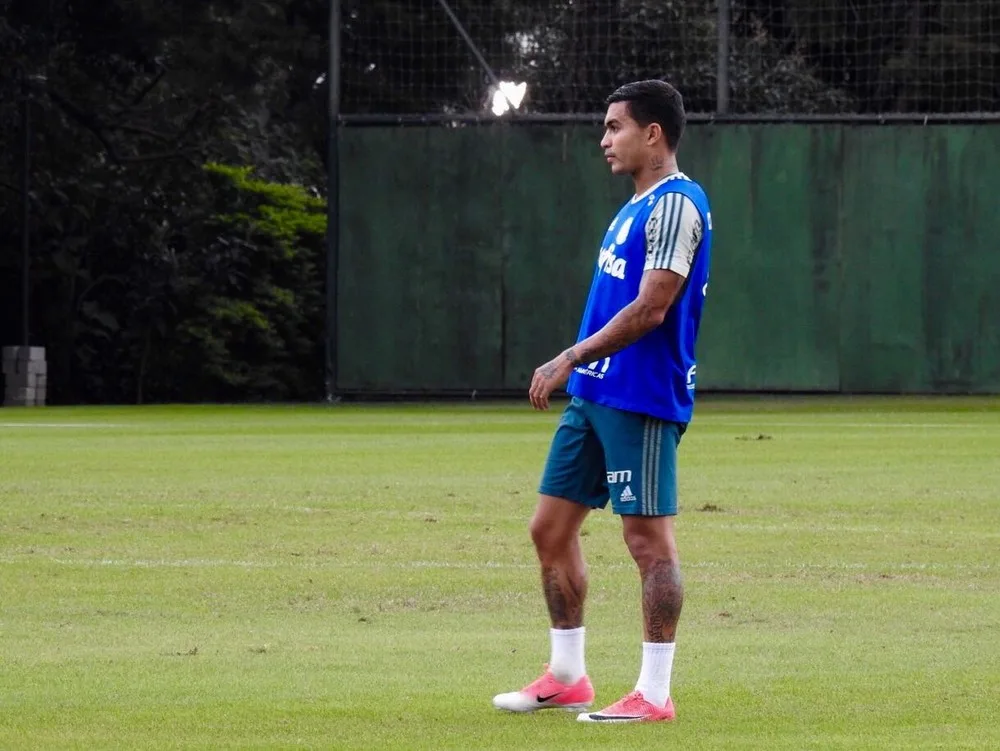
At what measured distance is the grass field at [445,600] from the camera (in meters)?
6.70

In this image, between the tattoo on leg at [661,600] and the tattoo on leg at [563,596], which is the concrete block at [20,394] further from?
the tattoo on leg at [661,600]

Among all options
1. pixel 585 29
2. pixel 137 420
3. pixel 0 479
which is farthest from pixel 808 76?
pixel 0 479

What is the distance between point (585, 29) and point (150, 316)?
9110 mm

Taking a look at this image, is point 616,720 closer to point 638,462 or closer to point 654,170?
point 638,462

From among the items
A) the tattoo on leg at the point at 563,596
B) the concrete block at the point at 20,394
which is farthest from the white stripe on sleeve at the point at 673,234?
the concrete block at the point at 20,394

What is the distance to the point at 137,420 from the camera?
27094 millimetres

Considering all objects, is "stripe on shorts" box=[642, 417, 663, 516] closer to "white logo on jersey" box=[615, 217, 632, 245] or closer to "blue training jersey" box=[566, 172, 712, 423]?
"blue training jersey" box=[566, 172, 712, 423]

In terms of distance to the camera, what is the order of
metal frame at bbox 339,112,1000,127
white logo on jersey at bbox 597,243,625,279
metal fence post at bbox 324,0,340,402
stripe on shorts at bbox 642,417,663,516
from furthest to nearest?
metal fence post at bbox 324,0,340,402 < metal frame at bbox 339,112,1000,127 < white logo on jersey at bbox 597,243,625,279 < stripe on shorts at bbox 642,417,663,516

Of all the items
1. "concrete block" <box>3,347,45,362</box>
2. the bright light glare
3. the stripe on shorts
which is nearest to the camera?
the stripe on shorts

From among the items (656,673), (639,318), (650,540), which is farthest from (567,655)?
(639,318)

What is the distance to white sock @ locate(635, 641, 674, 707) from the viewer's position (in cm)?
677

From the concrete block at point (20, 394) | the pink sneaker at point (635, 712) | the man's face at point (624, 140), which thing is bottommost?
the pink sneaker at point (635, 712)

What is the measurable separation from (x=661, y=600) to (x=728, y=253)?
2426 centimetres

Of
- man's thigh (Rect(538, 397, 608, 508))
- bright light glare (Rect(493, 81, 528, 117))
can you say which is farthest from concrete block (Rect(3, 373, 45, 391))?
man's thigh (Rect(538, 397, 608, 508))
